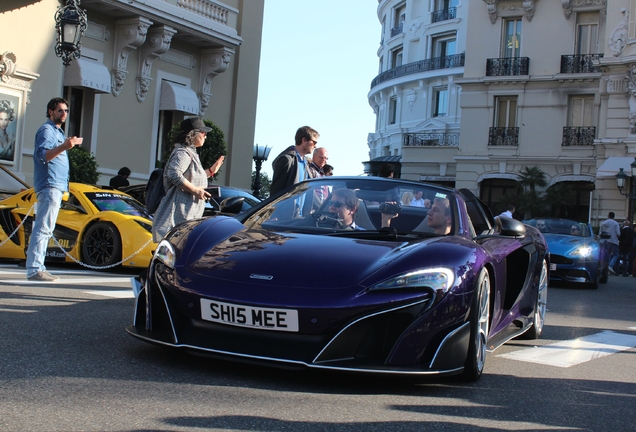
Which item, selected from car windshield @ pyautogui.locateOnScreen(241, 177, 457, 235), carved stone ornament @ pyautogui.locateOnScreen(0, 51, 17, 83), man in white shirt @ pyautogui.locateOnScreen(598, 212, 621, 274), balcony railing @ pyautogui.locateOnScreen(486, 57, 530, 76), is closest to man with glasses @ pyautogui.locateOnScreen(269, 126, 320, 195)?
car windshield @ pyautogui.locateOnScreen(241, 177, 457, 235)

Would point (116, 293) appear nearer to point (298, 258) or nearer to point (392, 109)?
point (298, 258)

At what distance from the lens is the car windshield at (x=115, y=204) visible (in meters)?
11.3

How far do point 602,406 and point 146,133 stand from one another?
61.3 feet

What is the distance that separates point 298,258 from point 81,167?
13.9 m

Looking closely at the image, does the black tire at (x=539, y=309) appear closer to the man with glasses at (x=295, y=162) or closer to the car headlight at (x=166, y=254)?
the man with glasses at (x=295, y=162)

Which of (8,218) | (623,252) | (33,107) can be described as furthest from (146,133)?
(623,252)

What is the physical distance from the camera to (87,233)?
36.3 feet

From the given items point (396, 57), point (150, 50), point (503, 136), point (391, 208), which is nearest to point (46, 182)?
point (391, 208)

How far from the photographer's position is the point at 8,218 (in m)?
11.0

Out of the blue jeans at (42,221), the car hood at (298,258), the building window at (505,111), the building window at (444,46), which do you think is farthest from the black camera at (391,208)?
the building window at (444,46)

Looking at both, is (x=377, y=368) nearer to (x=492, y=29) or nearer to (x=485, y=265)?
(x=485, y=265)

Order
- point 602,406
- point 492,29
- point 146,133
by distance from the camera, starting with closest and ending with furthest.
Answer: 1. point 602,406
2. point 146,133
3. point 492,29

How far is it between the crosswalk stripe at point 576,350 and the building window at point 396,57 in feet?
164

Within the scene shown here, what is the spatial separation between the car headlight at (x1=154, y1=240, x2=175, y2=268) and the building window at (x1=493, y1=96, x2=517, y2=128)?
32152mm
